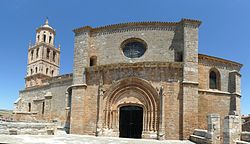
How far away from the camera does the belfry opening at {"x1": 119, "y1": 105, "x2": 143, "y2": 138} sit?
17.7m

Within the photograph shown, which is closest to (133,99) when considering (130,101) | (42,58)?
(130,101)

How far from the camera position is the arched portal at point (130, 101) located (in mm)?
16859

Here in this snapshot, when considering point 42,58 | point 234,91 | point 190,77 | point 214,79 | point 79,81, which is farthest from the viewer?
point 42,58

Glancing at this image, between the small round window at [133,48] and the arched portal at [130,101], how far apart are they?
2.19 m

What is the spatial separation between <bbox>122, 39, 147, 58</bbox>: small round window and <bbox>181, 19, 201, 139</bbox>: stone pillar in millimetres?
3001

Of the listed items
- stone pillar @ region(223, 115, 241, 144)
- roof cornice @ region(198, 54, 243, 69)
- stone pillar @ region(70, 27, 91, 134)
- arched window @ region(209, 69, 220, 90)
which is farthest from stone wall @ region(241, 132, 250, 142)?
stone pillar @ region(70, 27, 91, 134)

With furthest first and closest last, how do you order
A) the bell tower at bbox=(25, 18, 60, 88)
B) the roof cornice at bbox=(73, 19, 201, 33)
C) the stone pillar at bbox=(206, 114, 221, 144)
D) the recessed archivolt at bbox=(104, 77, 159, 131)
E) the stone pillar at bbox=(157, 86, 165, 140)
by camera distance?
the bell tower at bbox=(25, 18, 60, 88) < the roof cornice at bbox=(73, 19, 201, 33) < the recessed archivolt at bbox=(104, 77, 159, 131) < the stone pillar at bbox=(157, 86, 165, 140) < the stone pillar at bbox=(206, 114, 221, 144)

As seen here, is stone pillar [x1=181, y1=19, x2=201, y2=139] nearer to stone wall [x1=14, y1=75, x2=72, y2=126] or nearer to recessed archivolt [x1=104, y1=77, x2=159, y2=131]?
recessed archivolt [x1=104, y1=77, x2=159, y2=131]

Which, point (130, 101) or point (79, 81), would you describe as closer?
point (130, 101)

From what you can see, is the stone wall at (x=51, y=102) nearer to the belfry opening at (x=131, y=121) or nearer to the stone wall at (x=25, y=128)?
the stone wall at (x=25, y=128)

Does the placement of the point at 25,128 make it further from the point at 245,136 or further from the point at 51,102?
the point at 245,136

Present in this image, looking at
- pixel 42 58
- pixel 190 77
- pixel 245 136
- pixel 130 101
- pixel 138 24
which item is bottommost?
pixel 245 136

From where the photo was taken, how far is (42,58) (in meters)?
44.7

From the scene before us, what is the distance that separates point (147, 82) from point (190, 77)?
278cm
